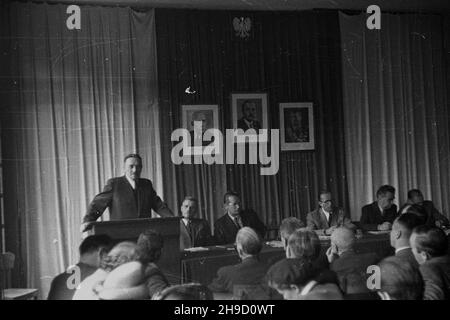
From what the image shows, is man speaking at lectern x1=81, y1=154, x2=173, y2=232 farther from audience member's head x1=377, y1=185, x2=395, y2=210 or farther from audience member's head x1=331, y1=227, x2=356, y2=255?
audience member's head x1=377, y1=185, x2=395, y2=210

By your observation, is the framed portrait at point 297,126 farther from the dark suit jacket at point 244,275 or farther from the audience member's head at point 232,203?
the dark suit jacket at point 244,275

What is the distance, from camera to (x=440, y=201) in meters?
4.69

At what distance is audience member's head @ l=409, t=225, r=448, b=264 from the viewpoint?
12.6 ft

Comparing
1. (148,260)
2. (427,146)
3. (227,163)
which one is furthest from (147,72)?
(427,146)

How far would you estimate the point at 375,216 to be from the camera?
4.62 m

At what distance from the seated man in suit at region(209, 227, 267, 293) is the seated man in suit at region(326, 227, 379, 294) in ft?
1.49

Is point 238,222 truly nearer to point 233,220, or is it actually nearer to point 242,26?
point 233,220

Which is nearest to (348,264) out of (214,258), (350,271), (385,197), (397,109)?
(350,271)

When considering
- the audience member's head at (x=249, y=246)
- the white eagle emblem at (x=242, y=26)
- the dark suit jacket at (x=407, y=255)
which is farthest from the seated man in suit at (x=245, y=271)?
the white eagle emblem at (x=242, y=26)

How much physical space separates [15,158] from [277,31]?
2195mm

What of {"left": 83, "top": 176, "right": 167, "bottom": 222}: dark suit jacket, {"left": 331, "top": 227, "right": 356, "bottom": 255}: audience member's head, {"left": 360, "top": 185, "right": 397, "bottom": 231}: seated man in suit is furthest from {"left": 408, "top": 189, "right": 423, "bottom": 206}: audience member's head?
{"left": 83, "top": 176, "right": 167, "bottom": 222}: dark suit jacket

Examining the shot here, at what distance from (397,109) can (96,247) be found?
8.51 feet

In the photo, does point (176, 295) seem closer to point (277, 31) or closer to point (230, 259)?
point (230, 259)
